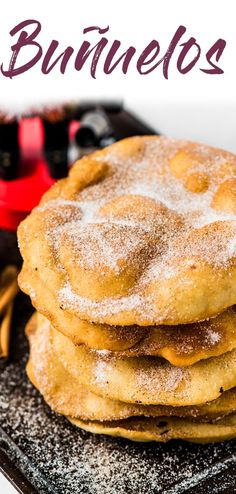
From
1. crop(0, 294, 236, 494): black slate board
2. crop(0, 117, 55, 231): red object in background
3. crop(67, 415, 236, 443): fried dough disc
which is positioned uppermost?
crop(0, 117, 55, 231): red object in background

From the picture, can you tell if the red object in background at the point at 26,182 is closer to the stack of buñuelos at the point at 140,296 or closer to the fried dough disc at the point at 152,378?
the stack of buñuelos at the point at 140,296

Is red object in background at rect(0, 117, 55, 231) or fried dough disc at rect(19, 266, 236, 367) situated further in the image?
red object in background at rect(0, 117, 55, 231)

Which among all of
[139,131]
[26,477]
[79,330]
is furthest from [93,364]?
[139,131]

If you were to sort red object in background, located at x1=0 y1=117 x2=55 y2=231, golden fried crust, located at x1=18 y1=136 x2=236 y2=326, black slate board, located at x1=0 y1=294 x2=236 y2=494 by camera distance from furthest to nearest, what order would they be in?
red object in background, located at x1=0 y1=117 x2=55 y2=231
black slate board, located at x1=0 y1=294 x2=236 y2=494
golden fried crust, located at x1=18 y1=136 x2=236 y2=326

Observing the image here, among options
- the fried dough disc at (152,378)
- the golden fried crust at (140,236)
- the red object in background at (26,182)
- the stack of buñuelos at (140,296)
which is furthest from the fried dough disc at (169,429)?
the red object in background at (26,182)

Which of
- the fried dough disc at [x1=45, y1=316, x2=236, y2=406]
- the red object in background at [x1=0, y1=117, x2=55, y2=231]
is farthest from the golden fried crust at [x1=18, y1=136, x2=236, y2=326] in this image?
the red object in background at [x1=0, y1=117, x2=55, y2=231]

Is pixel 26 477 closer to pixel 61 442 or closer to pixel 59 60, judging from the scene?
pixel 61 442

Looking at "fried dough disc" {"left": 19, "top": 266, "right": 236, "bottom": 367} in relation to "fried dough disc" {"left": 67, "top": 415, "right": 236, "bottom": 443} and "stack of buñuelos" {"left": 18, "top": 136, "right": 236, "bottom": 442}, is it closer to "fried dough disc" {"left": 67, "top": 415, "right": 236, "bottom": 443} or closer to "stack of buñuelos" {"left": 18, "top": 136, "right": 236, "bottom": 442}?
"stack of buñuelos" {"left": 18, "top": 136, "right": 236, "bottom": 442}
